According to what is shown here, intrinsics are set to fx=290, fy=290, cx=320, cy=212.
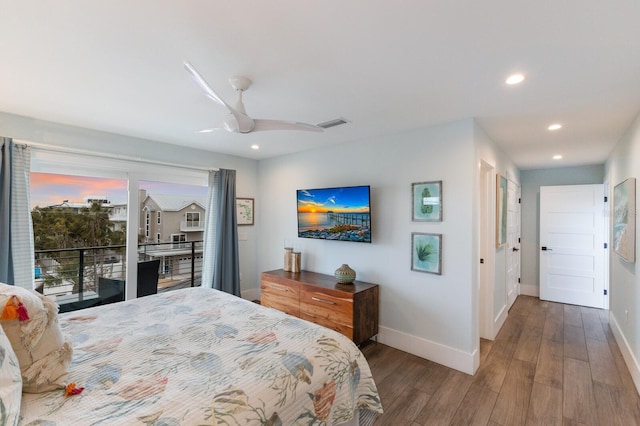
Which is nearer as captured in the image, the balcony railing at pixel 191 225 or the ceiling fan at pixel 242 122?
the ceiling fan at pixel 242 122

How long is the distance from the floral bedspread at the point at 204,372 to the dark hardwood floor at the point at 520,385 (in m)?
0.84

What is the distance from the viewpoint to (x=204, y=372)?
1312mm

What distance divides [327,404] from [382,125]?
8.18 ft

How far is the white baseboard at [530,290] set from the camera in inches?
209

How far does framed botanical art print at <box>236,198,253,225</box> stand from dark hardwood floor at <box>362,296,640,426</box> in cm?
264

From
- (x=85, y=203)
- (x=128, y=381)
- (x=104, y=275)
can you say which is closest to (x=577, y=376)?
(x=128, y=381)

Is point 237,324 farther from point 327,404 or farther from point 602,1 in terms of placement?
point 602,1

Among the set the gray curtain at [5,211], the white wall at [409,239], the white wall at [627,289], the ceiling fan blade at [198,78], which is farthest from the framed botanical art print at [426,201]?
the gray curtain at [5,211]

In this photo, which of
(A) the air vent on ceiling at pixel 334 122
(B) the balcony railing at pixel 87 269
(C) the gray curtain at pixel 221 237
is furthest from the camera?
(C) the gray curtain at pixel 221 237

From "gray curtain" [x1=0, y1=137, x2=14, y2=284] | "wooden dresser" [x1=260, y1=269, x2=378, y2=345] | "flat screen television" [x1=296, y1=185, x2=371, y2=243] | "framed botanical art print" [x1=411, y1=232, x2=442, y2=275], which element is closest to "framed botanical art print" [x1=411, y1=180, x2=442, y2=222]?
"framed botanical art print" [x1=411, y1=232, x2=442, y2=275]

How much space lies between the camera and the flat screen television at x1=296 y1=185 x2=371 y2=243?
3.36 metres

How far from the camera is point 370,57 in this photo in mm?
1718

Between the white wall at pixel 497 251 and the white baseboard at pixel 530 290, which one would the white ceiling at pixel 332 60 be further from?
the white baseboard at pixel 530 290

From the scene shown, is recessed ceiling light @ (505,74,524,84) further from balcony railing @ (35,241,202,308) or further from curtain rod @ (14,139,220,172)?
balcony railing @ (35,241,202,308)
